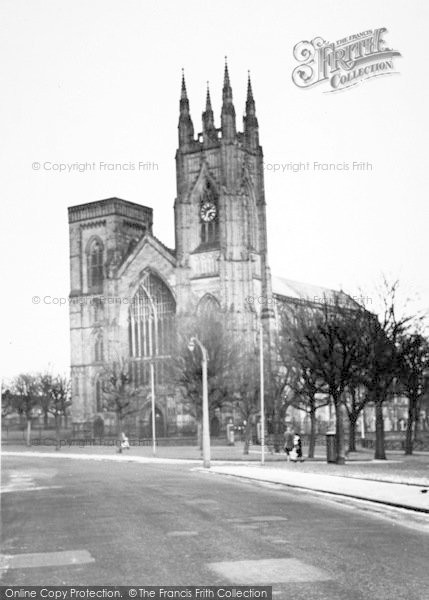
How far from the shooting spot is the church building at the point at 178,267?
9238 cm

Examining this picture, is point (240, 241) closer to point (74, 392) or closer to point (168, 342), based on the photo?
point (168, 342)

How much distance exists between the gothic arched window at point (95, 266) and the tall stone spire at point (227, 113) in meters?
20.6

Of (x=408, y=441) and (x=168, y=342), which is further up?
(x=168, y=342)

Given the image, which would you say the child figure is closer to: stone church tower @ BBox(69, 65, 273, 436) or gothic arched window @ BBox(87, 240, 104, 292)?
stone church tower @ BBox(69, 65, 273, 436)

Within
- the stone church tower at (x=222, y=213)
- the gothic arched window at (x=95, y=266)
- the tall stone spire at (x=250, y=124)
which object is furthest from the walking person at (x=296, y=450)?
the gothic arched window at (x=95, y=266)

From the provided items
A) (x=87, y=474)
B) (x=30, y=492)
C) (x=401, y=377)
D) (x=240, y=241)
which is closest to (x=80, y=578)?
(x=30, y=492)

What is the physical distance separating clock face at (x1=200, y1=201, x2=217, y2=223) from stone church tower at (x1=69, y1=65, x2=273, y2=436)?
97mm

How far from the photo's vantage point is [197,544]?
13352 mm

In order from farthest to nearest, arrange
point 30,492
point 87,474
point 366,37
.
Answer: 1. point 87,474
2. point 30,492
3. point 366,37

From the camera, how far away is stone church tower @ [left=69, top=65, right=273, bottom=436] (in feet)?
303

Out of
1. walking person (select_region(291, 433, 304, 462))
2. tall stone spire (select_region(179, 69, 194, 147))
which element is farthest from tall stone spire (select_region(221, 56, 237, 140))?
walking person (select_region(291, 433, 304, 462))

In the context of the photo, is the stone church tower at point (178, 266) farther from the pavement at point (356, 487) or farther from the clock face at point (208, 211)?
the pavement at point (356, 487)

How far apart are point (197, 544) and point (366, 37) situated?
1057 centimetres

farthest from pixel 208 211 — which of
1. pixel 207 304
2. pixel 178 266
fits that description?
pixel 207 304
